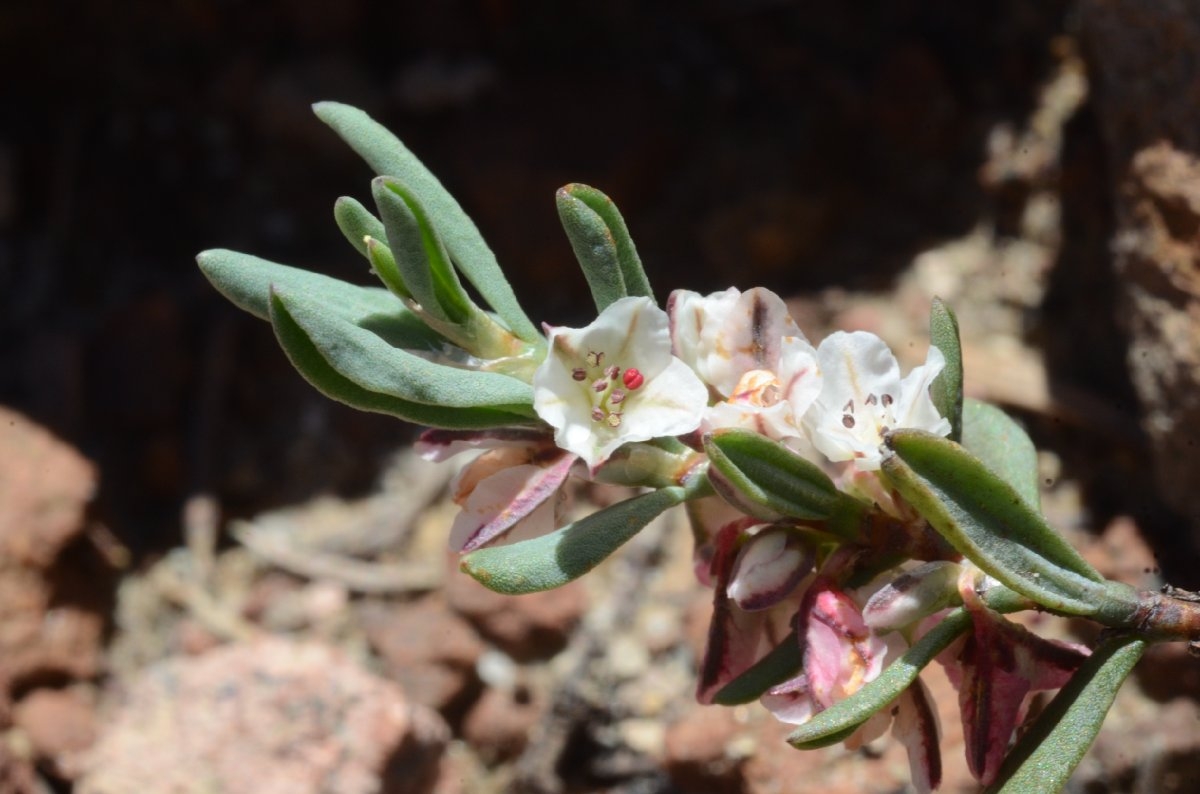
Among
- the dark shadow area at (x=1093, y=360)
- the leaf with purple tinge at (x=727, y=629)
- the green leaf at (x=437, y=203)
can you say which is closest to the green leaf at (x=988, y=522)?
the leaf with purple tinge at (x=727, y=629)

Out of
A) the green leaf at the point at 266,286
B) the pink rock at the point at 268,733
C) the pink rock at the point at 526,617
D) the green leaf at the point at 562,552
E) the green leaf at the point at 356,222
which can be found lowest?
the pink rock at the point at 268,733

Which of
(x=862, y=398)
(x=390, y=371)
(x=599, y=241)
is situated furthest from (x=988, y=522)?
(x=390, y=371)

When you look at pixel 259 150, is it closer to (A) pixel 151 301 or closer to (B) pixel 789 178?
(A) pixel 151 301

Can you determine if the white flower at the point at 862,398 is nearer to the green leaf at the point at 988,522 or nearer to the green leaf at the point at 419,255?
the green leaf at the point at 988,522

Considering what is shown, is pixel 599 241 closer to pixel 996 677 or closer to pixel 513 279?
pixel 996 677

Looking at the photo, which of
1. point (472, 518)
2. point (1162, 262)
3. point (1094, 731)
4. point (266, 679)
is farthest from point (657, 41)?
point (1094, 731)

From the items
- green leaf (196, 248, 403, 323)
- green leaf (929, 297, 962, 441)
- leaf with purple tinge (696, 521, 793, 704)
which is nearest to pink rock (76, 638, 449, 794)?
leaf with purple tinge (696, 521, 793, 704)

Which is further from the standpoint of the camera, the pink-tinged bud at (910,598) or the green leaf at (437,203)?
the green leaf at (437,203)
